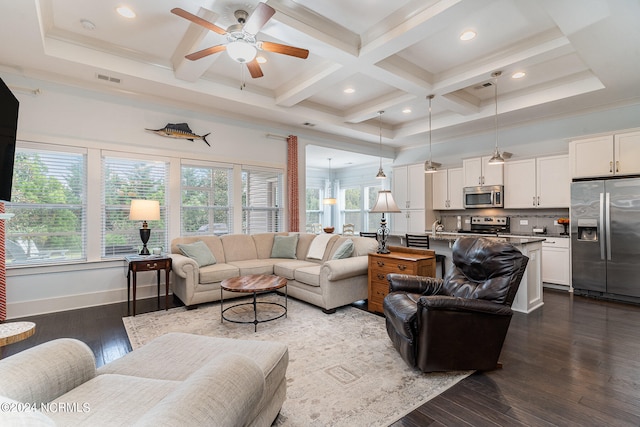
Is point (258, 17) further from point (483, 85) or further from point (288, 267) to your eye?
point (483, 85)

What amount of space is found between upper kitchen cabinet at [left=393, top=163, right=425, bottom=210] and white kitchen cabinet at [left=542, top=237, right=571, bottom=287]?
2480mm

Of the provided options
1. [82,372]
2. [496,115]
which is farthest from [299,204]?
[82,372]

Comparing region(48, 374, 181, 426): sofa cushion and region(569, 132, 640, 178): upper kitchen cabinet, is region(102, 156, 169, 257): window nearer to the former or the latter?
region(48, 374, 181, 426): sofa cushion

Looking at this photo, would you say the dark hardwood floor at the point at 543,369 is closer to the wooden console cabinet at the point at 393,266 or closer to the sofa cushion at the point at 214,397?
the wooden console cabinet at the point at 393,266

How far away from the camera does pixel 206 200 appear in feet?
17.4

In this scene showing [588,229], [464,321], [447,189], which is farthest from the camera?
[447,189]

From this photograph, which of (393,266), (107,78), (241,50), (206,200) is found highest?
(107,78)

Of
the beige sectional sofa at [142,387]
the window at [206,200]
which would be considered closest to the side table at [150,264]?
the window at [206,200]

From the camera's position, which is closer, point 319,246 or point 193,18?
point 193,18

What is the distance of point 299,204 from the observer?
20.6 feet

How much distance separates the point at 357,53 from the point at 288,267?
295 cm

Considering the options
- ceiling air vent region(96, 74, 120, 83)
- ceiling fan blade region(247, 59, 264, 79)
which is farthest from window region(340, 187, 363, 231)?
ceiling air vent region(96, 74, 120, 83)

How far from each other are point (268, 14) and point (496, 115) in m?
4.64

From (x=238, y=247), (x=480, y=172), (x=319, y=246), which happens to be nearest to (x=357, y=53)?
(x=319, y=246)
